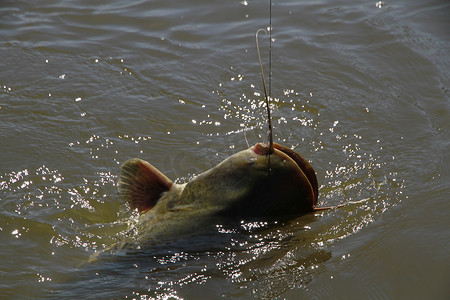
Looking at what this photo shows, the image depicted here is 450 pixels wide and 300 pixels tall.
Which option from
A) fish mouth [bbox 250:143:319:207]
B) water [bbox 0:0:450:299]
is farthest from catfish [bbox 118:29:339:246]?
water [bbox 0:0:450:299]

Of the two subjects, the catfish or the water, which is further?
the water

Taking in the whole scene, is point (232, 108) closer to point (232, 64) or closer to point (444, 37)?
point (232, 64)

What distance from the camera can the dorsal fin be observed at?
11.6 feet

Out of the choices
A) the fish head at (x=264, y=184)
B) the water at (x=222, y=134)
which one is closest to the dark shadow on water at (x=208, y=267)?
the water at (x=222, y=134)

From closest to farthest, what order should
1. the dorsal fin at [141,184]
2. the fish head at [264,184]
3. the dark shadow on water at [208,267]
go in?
the fish head at [264,184], the dark shadow on water at [208,267], the dorsal fin at [141,184]

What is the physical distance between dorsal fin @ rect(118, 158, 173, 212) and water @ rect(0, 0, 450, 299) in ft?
0.70

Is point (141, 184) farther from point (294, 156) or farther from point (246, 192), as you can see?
point (294, 156)

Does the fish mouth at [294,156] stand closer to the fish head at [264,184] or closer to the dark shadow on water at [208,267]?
the fish head at [264,184]

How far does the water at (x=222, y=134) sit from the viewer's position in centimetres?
336

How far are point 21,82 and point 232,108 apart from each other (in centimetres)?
218

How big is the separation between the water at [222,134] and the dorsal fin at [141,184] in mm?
215

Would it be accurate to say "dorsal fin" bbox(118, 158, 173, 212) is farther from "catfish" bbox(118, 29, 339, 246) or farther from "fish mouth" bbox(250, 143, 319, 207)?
"fish mouth" bbox(250, 143, 319, 207)

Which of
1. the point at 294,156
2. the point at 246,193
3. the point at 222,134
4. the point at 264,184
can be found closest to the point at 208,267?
the point at 246,193

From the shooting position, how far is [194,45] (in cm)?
654
